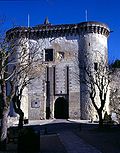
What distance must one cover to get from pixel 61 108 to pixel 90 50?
9.33 metres

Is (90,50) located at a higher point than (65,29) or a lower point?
lower

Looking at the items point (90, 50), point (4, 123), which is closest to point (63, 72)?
point (90, 50)

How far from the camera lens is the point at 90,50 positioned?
146 feet

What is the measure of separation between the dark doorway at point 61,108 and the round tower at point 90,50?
2.65 m

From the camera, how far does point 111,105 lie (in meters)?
47.2

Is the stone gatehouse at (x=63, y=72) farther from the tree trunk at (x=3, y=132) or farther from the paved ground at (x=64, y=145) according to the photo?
the tree trunk at (x=3, y=132)

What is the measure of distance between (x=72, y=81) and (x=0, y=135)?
30.7m

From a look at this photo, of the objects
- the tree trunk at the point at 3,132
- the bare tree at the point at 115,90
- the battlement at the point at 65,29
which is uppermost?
the battlement at the point at 65,29

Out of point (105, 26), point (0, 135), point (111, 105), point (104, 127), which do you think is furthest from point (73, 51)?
point (0, 135)

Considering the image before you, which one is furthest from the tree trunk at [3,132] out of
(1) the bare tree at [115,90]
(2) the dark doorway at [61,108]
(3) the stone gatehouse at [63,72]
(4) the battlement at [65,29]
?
(1) the bare tree at [115,90]

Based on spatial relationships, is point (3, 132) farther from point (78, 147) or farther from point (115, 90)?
point (115, 90)

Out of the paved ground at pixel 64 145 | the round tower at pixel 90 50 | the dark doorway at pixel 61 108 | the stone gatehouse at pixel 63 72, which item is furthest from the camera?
the dark doorway at pixel 61 108

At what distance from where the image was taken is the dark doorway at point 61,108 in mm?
45062

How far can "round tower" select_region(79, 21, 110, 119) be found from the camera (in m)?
43.6
